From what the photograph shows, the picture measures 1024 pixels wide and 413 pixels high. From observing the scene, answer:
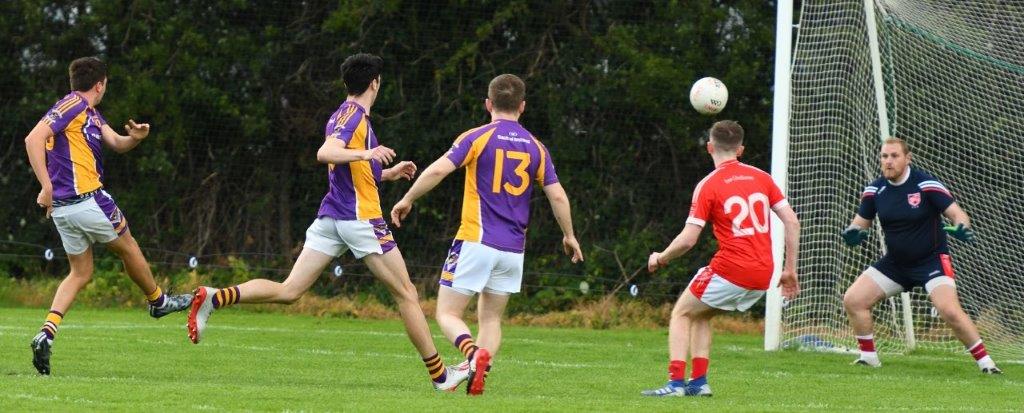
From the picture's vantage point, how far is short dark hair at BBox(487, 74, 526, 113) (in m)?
7.82

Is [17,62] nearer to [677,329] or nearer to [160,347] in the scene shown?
[160,347]

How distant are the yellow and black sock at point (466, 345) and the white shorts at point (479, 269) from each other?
0.87 ft

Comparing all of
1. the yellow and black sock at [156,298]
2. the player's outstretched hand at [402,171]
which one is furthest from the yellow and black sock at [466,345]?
the yellow and black sock at [156,298]

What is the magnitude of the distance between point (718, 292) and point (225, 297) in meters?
2.78

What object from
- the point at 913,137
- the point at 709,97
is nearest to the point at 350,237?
the point at 709,97

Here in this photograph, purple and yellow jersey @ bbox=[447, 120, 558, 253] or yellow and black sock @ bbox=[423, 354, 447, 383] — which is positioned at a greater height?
purple and yellow jersey @ bbox=[447, 120, 558, 253]

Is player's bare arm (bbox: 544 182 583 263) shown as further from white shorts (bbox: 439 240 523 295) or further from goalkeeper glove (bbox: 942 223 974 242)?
goalkeeper glove (bbox: 942 223 974 242)

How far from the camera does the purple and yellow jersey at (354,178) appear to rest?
7.73 m

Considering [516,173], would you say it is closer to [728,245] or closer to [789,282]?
[728,245]

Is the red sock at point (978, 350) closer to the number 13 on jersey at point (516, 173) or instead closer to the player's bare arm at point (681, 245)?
the player's bare arm at point (681, 245)

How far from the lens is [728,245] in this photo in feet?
25.7

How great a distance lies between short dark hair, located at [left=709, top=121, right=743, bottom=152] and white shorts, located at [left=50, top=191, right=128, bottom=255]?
12.3 ft

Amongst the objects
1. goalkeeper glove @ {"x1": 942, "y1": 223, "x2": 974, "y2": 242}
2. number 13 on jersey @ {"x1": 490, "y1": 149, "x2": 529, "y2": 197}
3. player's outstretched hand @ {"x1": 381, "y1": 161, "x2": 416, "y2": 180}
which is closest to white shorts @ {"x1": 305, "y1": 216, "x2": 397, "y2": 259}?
player's outstretched hand @ {"x1": 381, "y1": 161, "x2": 416, "y2": 180}

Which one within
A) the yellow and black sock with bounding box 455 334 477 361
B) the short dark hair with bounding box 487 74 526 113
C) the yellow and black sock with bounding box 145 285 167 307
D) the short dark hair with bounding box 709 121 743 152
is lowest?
the yellow and black sock with bounding box 455 334 477 361
